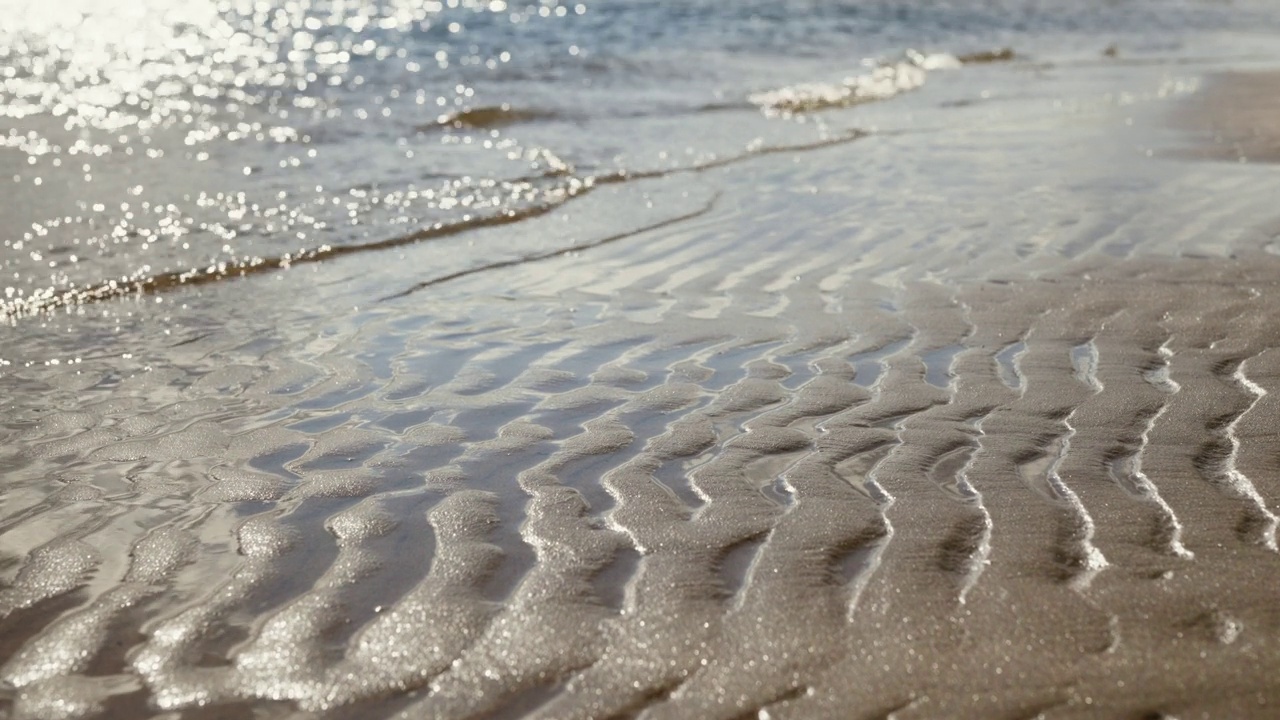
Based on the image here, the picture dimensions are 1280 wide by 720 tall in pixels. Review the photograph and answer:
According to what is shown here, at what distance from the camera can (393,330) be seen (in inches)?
197

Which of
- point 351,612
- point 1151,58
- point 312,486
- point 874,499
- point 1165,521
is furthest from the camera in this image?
point 1151,58

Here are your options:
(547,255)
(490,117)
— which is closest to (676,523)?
(547,255)

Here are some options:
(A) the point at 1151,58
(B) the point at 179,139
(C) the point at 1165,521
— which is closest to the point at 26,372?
(C) the point at 1165,521

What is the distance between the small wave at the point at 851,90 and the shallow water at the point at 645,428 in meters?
2.93

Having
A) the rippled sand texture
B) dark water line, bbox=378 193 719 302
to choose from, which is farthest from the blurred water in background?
the rippled sand texture

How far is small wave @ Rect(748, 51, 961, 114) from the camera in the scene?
12508mm

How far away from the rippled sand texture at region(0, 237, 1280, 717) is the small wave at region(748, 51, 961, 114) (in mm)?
8038

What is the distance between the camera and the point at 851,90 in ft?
44.8

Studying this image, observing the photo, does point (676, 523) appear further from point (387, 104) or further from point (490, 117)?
point (387, 104)

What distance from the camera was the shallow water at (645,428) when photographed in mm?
2420

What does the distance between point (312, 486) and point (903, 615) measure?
1.73m

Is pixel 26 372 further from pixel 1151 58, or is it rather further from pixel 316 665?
pixel 1151 58

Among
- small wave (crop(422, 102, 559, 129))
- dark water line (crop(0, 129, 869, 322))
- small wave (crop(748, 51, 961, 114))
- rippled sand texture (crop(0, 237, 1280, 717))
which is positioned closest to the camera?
rippled sand texture (crop(0, 237, 1280, 717))

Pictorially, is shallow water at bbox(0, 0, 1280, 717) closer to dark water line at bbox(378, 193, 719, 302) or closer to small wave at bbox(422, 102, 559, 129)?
dark water line at bbox(378, 193, 719, 302)
